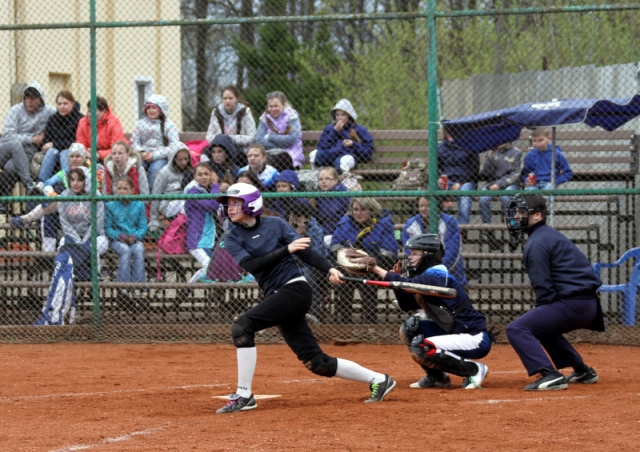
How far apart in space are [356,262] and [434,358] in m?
0.95

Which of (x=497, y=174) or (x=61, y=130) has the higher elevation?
(x=61, y=130)

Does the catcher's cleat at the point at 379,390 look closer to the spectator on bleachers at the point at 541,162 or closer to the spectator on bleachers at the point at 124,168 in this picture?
the spectator on bleachers at the point at 124,168

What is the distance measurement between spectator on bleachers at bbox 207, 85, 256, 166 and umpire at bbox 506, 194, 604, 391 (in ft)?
14.4

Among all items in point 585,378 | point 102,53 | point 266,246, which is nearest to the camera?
point 266,246

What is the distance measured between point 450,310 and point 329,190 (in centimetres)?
321

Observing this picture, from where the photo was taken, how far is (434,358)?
720cm

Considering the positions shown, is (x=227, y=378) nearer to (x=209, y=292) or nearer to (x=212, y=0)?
(x=209, y=292)

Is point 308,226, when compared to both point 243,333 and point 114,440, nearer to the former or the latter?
point 243,333

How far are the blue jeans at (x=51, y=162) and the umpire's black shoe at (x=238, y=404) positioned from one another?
17.8 ft

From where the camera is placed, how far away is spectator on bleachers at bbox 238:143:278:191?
34.5 ft

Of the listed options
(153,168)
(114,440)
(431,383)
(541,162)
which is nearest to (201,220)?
(153,168)

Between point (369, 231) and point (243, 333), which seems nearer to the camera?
point (243, 333)

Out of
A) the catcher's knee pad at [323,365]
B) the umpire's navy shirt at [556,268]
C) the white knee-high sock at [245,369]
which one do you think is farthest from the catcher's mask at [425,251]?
the white knee-high sock at [245,369]

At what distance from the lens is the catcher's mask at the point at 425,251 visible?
7387 mm
